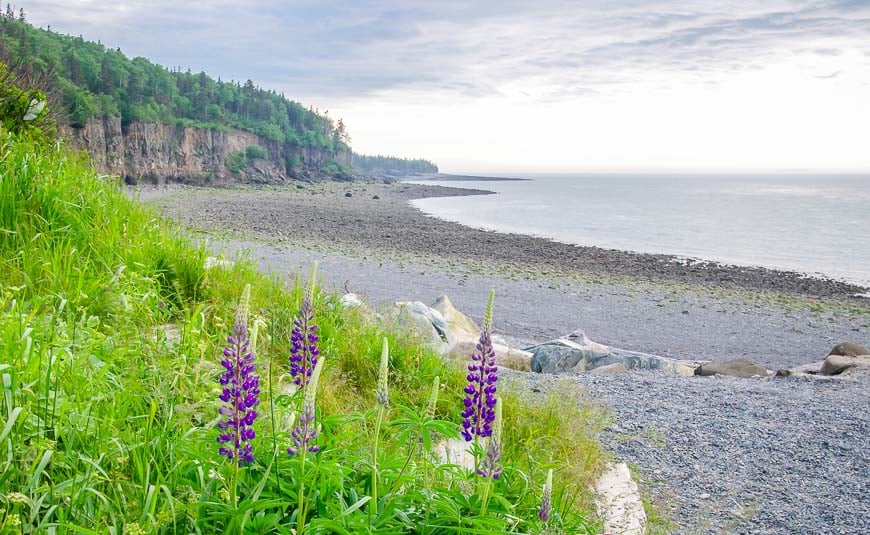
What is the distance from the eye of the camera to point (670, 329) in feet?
68.2

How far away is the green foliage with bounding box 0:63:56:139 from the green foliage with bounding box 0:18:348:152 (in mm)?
47935

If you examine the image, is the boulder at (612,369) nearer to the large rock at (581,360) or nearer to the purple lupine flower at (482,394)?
the large rock at (581,360)

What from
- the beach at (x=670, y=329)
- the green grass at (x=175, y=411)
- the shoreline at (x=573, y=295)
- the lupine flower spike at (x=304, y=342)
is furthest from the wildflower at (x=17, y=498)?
the shoreline at (x=573, y=295)

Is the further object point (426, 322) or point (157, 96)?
point (157, 96)

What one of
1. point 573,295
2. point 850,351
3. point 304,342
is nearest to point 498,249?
point 573,295

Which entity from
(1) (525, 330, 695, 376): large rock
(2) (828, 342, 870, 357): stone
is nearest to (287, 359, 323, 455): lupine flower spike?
(1) (525, 330, 695, 376): large rock

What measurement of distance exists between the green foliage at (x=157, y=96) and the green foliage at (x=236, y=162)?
5678 millimetres

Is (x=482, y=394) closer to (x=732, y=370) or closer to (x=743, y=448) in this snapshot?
(x=743, y=448)

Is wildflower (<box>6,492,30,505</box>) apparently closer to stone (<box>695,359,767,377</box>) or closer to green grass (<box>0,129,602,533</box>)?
green grass (<box>0,129,602,533</box>)

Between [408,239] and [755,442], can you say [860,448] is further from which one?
[408,239]

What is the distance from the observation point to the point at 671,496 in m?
5.69

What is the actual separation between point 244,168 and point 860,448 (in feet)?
403

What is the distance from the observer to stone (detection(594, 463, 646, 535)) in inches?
176

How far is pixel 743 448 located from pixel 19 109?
1112 cm
